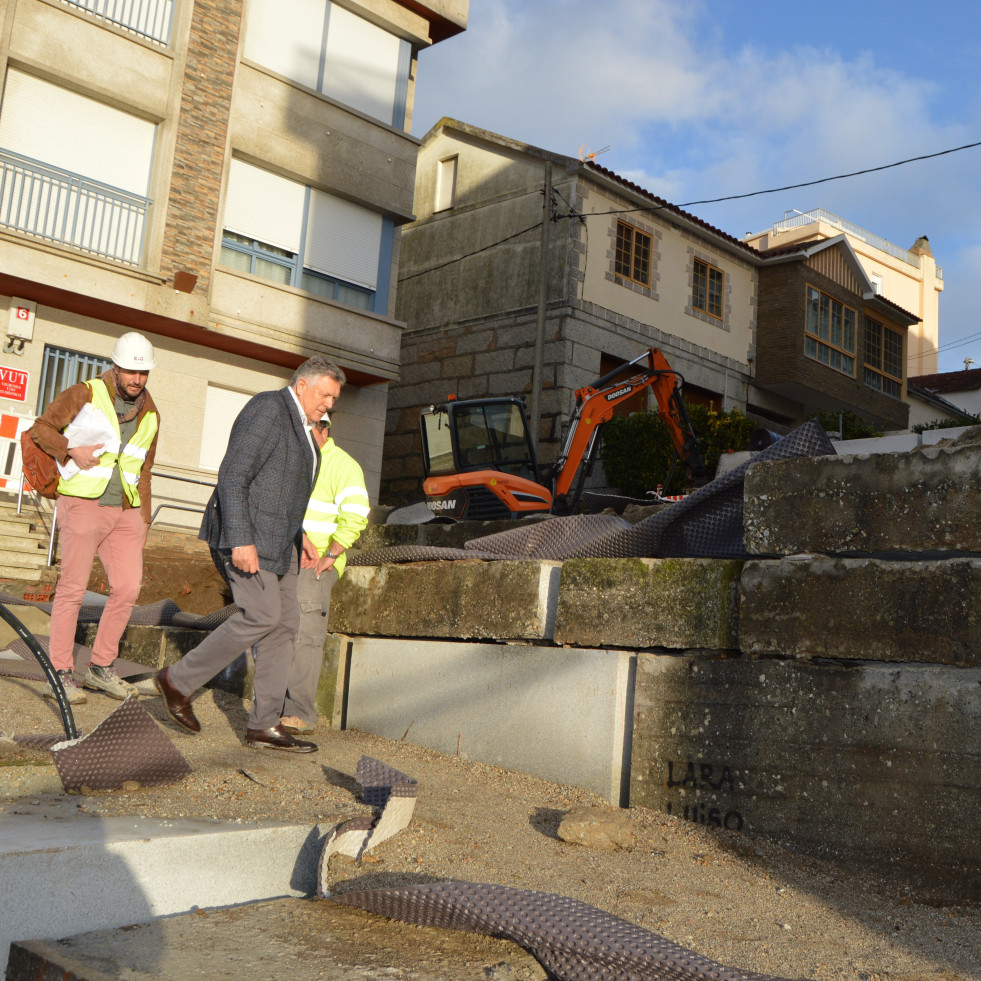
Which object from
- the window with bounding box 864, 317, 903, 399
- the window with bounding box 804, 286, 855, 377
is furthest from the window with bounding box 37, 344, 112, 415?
the window with bounding box 864, 317, 903, 399

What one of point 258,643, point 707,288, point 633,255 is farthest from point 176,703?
point 707,288

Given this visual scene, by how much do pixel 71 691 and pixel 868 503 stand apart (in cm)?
413

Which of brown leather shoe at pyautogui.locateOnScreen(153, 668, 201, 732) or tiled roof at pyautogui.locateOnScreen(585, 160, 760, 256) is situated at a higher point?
tiled roof at pyautogui.locateOnScreen(585, 160, 760, 256)

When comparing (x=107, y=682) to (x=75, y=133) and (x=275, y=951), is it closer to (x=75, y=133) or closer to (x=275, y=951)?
(x=275, y=951)

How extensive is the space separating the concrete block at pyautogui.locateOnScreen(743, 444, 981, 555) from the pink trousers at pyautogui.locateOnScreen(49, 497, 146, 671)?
3476 mm

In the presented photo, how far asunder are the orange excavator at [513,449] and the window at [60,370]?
473 centimetres

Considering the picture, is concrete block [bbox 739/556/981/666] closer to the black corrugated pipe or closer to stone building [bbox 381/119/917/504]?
the black corrugated pipe

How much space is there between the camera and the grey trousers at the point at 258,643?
468 cm

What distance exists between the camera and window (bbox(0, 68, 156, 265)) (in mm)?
12992

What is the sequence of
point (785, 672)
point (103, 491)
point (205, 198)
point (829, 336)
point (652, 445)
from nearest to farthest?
point (785, 672) < point (103, 491) < point (205, 198) < point (652, 445) < point (829, 336)

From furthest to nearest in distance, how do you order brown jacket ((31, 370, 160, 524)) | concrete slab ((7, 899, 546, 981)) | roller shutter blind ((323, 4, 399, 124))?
roller shutter blind ((323, 4, 399, 124))
brown jacket ((31, 370, 160, 524))
concrete slab ((7, 899, 546, 981))

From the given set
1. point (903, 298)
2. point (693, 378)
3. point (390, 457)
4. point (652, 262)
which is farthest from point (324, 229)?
point (903, 298)

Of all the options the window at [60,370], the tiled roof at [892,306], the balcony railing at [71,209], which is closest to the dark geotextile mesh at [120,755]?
the window at [60,370]

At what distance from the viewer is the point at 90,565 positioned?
545 centimetres
